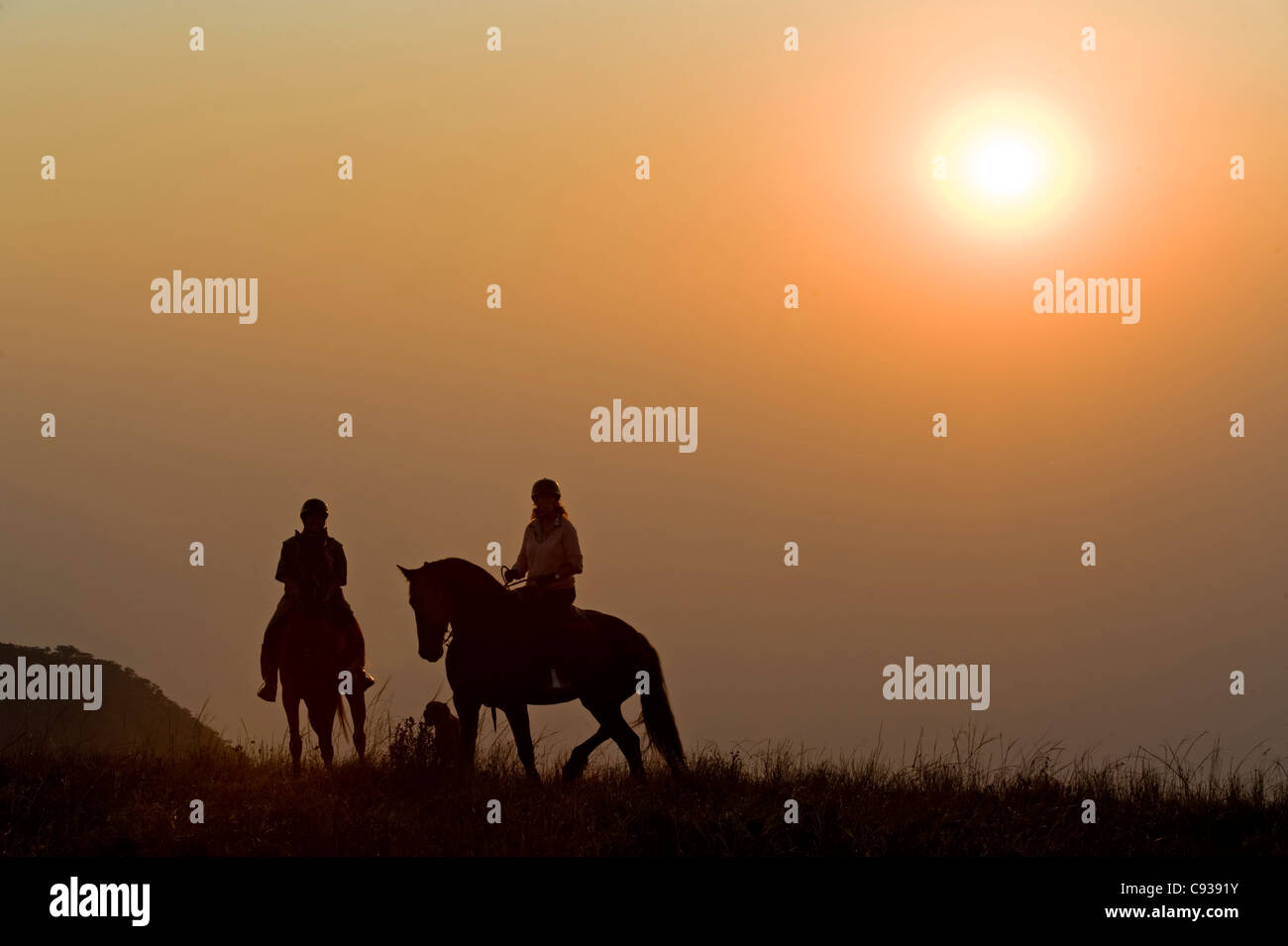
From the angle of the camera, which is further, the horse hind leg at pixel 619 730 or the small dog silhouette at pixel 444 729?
the horse hind leg at pixel 619 730

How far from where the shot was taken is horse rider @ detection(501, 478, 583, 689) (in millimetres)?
14219

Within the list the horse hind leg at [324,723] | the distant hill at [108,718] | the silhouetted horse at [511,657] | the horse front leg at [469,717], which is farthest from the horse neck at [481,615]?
the distant hill at [108,718]

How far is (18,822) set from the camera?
37.7 ft

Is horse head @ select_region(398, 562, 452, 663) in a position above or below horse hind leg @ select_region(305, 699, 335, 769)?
above

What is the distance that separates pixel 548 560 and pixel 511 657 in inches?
43.6

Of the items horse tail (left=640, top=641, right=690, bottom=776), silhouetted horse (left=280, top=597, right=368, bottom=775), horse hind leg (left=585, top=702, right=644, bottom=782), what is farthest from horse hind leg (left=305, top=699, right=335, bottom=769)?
horse tail (left=640, top=641, right=690, bottom=776)

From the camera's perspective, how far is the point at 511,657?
14.7 m

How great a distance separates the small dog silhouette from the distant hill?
239 centimetres

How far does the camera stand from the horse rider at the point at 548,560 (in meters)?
14.2

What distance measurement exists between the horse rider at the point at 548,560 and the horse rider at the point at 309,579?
1835 mm

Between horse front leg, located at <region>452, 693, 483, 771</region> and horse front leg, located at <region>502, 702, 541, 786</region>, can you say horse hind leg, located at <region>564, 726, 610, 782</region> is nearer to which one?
horse front leg, located at <region>502, 702, 541, 786</region>

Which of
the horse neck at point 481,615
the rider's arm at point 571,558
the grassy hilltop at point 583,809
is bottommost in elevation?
the grassy hilltop at point 583,809

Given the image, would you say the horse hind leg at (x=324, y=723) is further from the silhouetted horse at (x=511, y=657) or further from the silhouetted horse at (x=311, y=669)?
the silhouetted horse at (x=511, y=657)
